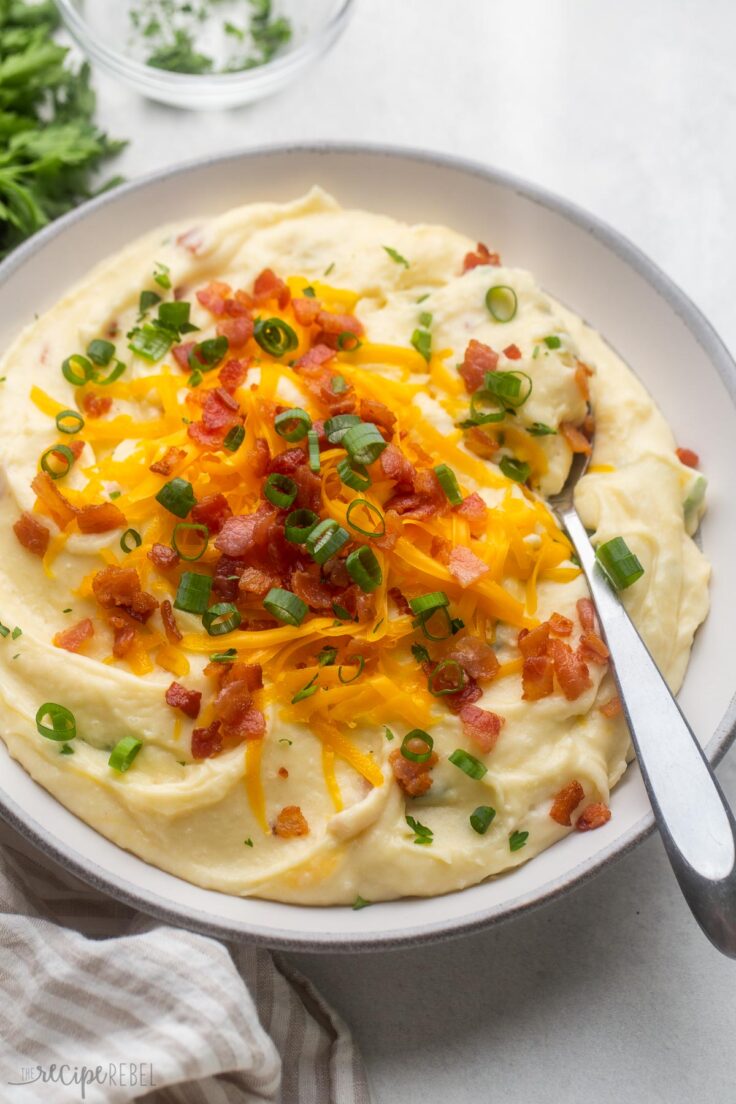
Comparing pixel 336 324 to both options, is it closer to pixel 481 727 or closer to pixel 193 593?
pixel 193 593

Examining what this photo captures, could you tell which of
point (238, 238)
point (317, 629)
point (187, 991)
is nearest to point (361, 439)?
point (317, 629)

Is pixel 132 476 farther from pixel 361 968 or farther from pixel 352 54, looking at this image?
pixel 352 54

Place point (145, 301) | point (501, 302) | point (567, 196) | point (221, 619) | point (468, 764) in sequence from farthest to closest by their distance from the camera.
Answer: point (567, 196) → point (145, 301) → point (501, 302) → point (221, 619) → point (468, 764)

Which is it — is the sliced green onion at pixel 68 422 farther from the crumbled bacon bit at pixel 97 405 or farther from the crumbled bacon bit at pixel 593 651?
the crumbled bacon bit at pixel 593 651

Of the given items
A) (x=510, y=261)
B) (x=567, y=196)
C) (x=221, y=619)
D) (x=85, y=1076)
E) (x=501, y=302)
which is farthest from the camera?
(x=567, y=196)

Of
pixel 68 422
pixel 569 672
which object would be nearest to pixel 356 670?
pixel 569 672
